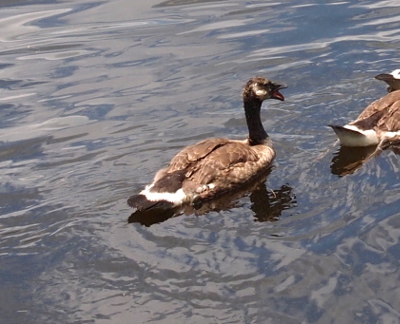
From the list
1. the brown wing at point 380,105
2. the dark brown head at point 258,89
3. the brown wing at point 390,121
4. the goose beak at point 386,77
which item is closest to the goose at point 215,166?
the dark brown head at point 258,89

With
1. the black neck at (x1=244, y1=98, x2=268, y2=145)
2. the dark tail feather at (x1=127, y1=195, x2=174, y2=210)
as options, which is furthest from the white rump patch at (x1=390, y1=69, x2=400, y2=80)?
the dark tail feather at (x1=127, y1=195, x2=174, y2=210)

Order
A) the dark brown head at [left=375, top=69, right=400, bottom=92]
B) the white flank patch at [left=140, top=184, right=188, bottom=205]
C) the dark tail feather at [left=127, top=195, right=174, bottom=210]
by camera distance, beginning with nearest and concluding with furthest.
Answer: the dark tail feather at [left=127, top=195, right=174, bottom=210]
the white flank patch at [left=140, top=184, right=188, bottom=205]
the dark brown head at [left=375, top=69, right=400, bottom=92]

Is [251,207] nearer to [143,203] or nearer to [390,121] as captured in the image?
[143,203]

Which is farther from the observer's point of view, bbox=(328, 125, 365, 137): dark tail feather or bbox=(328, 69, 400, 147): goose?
bbox=(328, 69, 400, 147): goose

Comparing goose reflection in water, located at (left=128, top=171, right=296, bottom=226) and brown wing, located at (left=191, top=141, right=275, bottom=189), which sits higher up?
brown wing, located at (left=191, top=141, right=275, bottom=189)

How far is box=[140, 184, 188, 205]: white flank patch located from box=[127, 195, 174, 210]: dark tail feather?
0.04 m

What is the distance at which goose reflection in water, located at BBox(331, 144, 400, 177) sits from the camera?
33.3ft

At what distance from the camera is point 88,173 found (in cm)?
1041

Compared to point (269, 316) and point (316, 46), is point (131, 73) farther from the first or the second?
point (269, 316)

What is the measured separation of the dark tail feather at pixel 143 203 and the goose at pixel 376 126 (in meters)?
2.32

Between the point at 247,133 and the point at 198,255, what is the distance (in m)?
3.76

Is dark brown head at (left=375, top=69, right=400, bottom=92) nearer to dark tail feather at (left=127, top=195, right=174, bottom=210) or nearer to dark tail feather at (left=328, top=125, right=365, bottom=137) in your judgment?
dark tail feather at (left=328, top=125, right=365, bottom=137)

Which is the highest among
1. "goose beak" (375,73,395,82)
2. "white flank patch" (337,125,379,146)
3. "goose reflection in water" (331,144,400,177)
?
"goose beak" (375,73,395,82)

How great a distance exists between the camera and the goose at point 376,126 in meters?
10.6
